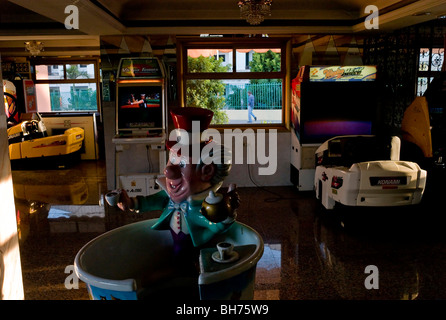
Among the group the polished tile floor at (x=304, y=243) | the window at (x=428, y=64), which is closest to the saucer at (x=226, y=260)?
the polished tile floor at (x=304, y=243)

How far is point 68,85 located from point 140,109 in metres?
6.11

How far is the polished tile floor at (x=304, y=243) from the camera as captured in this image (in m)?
3.14

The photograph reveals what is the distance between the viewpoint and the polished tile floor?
3141 mm

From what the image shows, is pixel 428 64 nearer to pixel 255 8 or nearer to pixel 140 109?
pixel 255 8

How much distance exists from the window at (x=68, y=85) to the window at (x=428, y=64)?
8.03m

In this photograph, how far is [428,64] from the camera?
Answer: 5.44 m

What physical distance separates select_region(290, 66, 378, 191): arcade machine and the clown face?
154 inches

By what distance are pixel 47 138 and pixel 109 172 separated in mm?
2576

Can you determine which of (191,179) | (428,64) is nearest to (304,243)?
(191,179)

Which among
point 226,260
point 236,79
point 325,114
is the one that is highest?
point 236,79

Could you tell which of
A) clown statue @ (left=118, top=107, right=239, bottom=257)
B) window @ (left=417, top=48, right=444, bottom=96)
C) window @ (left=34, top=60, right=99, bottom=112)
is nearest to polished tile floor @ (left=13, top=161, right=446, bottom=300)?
clown statue @ (left=118, top=107, right=239, bottom=257)

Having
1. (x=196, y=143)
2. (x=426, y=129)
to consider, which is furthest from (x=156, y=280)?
(x=426, y=129)

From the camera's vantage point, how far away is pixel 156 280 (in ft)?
6.54

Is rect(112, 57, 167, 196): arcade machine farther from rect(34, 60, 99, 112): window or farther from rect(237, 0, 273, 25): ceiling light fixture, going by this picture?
rect(34, 60, 99, 112): window
